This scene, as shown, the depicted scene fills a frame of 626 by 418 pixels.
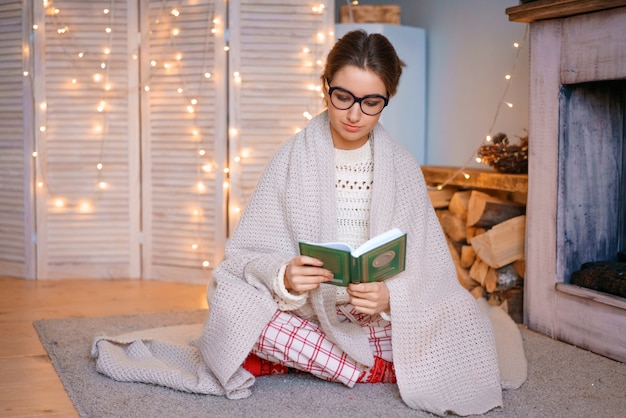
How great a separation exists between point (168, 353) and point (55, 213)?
5.48ft

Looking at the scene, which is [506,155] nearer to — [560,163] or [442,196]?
[560,163]

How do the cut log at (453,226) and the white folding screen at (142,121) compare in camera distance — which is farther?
the white folding screen at (142,121)

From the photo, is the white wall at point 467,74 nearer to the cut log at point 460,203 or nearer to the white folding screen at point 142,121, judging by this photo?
the cut log at point 460,203

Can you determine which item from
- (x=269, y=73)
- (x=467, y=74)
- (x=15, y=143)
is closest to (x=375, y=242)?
(x=269, y=73)

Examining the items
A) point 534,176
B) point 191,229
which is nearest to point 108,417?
point 534,176

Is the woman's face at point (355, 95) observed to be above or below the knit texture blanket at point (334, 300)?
above

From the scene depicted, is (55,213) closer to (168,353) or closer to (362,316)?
(168,353)

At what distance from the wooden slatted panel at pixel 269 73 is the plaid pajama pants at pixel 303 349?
5.24ft

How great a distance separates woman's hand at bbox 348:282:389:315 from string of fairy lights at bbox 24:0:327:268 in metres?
1.79

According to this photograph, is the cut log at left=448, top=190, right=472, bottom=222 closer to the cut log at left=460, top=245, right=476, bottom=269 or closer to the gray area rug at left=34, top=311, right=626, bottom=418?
the cut log at left=460, top=245, right=476, bottom=269

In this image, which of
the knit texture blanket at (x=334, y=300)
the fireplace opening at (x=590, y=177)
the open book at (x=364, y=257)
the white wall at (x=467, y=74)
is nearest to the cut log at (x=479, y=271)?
the fireplace opening at (x=590, y=177)

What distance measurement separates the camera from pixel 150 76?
12.4 feet

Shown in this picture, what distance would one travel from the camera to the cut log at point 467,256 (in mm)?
3199

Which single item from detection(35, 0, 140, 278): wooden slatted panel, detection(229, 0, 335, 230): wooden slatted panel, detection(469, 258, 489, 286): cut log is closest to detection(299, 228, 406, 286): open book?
detection(469, 258, 489, 286): cut log
